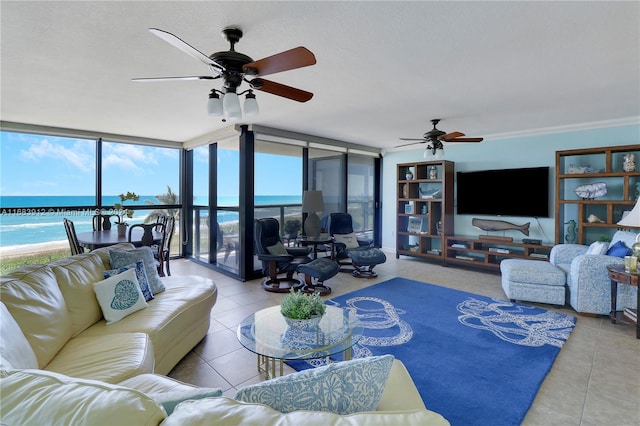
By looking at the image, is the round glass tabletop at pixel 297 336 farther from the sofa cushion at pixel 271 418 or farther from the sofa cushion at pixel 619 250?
the sofa cushion at pixel 619 250

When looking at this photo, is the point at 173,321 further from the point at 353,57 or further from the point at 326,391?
the point at 353,57

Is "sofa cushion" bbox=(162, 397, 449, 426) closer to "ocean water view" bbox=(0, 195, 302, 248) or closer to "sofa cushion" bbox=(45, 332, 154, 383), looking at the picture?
"sofa cushion" bbox=(45, 332, 154, 383)

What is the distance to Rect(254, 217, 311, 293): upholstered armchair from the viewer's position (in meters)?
4.41

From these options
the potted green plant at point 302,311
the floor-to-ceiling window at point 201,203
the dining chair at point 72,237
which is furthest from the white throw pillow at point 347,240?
the dining chair at point 72,237

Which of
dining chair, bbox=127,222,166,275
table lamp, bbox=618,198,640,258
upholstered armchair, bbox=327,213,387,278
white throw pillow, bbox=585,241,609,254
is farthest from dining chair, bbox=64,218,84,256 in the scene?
white throw pillow, bbox=585,241,609,254

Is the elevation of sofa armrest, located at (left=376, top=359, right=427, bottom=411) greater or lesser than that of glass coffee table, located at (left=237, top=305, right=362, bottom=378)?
greater

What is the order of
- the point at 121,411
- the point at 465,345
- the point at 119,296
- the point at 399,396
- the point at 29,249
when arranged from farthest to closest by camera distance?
1. the point at 29,249
2. the point at 465,345
3. the point at 119,296
4. the point at 399,396
5. the point at 121,411

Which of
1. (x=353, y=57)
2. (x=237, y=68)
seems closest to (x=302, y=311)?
(x=237, y=68)

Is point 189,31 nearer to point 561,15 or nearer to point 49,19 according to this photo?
point 49,19

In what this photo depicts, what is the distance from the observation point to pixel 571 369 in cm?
240

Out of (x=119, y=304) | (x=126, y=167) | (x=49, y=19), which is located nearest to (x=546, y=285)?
(x=119, y=304)

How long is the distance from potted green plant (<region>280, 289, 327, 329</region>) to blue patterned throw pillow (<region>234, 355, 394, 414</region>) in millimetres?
1247

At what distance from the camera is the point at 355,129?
206 inches

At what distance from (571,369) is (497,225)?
11.7 ft
